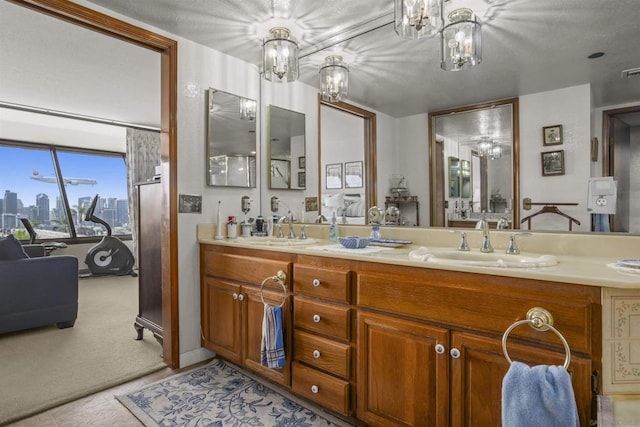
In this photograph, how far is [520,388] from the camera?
1.04 metres

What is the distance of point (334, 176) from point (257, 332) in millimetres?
1144

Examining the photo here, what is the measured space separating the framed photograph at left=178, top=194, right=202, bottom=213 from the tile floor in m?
1.16

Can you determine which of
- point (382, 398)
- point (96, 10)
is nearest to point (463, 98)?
point (382, 398)

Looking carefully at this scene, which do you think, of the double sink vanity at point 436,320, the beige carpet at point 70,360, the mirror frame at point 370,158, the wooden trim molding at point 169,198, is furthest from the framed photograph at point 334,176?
the beige carpet at point 70,360

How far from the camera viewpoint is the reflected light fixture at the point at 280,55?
227cm

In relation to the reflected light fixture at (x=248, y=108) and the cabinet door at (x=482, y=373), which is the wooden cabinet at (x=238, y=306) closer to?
the cabinet door at (x=482, y=373)

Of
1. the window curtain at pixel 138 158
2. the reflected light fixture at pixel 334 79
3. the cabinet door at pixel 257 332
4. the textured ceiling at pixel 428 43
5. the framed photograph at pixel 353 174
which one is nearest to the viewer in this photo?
Result: the textured ceiling at pixel 428 43

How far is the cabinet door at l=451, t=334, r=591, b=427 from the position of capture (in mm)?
1153

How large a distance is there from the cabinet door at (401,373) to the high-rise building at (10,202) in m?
6.33

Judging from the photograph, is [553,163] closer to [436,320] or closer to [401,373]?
[436,320]

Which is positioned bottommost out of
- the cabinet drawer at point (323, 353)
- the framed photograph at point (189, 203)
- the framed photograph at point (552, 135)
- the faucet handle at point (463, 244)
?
the cabinet drawer at point (323, 353)

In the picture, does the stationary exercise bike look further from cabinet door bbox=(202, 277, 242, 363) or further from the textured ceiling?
the textured ceiling

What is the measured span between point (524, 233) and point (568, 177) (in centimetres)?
31

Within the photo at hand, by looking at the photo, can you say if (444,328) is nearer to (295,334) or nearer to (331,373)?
(331,373)
